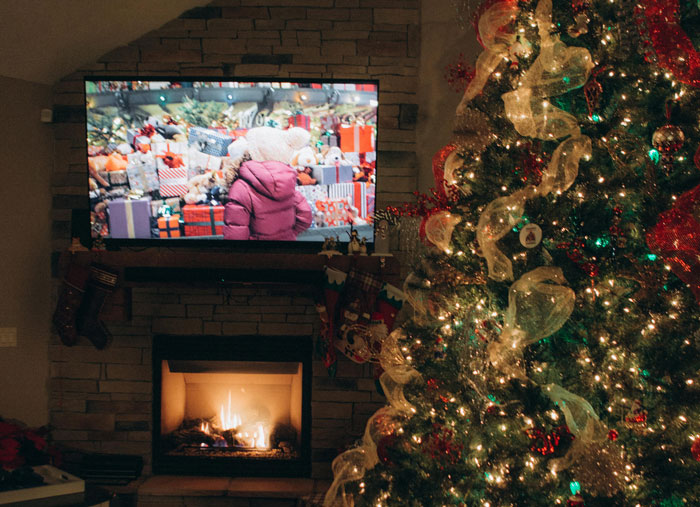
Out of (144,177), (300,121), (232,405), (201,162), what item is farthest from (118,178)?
(232,405)

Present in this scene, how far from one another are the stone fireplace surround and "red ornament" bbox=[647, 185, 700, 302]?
2.01 metres

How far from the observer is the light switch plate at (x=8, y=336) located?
300 cm

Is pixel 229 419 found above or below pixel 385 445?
below

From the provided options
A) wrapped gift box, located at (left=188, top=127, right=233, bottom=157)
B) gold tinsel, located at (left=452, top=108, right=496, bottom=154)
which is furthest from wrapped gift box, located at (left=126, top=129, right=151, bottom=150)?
gold tinsel, located at (left=452, top=108, right=496, bottom=154)

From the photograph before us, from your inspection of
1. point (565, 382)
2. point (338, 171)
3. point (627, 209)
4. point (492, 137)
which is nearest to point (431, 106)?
point (338, 171)

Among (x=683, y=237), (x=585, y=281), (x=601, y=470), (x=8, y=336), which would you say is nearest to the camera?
(x=683, y=237)

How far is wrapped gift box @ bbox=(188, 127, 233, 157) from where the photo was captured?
2.91 meters

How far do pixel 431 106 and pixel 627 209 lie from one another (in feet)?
5.79

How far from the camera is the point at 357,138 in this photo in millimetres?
2926

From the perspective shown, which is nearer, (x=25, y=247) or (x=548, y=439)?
(x=548, y=439)

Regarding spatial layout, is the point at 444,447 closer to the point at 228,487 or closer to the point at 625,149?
the point at 625,149

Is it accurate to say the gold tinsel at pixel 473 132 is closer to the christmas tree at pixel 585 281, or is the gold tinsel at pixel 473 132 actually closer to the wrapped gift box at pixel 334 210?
the christmas tree at pixel 585 281

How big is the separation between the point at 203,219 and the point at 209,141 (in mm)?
413

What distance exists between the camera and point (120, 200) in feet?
9.66
